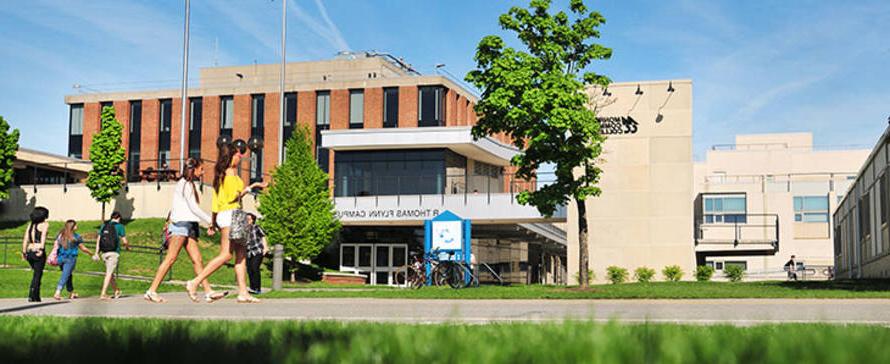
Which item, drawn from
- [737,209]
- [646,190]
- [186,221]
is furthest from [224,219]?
[737,209]

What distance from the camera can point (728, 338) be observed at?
4.11 metres

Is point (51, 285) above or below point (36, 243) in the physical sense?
below

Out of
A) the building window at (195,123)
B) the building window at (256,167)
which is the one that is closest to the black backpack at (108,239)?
the building window at (256,167)

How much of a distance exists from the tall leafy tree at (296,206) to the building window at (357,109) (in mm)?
24451

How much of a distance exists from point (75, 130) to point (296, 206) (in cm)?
3713

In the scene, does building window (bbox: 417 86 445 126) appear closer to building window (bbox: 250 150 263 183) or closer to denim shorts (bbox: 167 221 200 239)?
building window (bbox: 250 150 263 183)

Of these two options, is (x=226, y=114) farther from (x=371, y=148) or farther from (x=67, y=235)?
(x=67, y=235)

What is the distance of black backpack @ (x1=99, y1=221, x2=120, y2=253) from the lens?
16.6 metres

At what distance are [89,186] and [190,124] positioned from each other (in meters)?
26.6

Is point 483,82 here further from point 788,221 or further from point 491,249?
point 788,221

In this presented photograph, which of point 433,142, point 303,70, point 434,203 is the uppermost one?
point 303,70

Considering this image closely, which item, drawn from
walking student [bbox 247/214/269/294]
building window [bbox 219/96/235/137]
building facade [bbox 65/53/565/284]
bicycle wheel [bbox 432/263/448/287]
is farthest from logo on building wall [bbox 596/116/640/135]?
building window [bbox 219/96/235/137]

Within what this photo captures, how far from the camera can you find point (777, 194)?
9631cm

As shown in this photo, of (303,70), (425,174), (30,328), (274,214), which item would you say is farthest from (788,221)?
(30,328)
